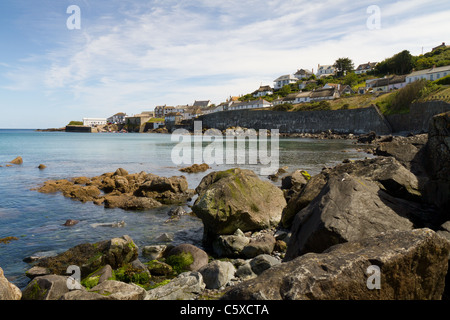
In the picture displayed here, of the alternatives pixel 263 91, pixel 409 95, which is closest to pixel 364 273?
pixel 409 95

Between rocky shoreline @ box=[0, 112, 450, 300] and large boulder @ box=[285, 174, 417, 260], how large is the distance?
0.03 m

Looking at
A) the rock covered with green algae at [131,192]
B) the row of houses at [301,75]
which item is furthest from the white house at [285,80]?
the rock covered with green algae at [131,192]

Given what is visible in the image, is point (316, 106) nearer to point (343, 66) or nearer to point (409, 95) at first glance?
point (409, 95)

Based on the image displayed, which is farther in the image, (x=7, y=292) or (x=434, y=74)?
(x=434, y=74)

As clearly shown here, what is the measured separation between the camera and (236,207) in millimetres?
12961

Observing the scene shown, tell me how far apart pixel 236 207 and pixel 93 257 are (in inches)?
235

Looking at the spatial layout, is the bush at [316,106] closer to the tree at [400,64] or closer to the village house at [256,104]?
the village house at [256,104]

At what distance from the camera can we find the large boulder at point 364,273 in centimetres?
417

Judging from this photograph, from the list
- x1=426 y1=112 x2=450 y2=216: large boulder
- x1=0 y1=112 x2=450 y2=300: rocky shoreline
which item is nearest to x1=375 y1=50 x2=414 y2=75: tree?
x1=0 y1=112 x2=450 y2=300: rocky shoreline

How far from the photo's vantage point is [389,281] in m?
4.55

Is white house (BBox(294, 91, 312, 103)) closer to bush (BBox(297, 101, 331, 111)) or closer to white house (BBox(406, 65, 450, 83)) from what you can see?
bush (BBox(297, 101, 331, 111))
